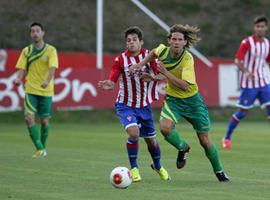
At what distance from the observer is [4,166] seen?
13.2m

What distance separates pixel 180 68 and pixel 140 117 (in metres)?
1.10

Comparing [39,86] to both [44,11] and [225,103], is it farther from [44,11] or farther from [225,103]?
[44,11]

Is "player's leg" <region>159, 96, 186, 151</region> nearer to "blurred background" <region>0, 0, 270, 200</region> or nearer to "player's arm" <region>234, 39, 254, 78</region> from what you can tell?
"blurred background" <region>0, 0, 270, 200</region>

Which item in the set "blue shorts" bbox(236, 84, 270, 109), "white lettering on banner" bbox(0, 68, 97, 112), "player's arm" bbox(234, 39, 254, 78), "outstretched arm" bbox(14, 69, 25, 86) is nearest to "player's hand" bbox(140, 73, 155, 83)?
"outstretched arm" bbox(14, 69, 25, 86)

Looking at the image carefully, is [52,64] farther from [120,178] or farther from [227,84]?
[227,84]

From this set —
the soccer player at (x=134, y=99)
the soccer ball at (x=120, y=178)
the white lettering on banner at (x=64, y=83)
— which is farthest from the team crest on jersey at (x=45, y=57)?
the white lettering on banner at (x=64, y=83)

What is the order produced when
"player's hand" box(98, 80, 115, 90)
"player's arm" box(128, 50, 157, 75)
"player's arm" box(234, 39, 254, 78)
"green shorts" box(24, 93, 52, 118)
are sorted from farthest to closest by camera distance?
"player's arm" box(234, 39, 254, 78) < "green shorts" box(24, 93, 52, 118) < "player's hand" box(98, 80, 115, 90) < "player's arm" box(128, 50, 157, 75)

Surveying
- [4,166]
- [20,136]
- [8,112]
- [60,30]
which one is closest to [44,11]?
[60,30]

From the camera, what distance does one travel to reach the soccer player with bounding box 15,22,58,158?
620 inches

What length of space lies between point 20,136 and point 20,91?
5.14m

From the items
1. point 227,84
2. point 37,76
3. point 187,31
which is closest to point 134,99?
point 187,31

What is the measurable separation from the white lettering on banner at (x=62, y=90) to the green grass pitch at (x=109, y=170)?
4.78 metres

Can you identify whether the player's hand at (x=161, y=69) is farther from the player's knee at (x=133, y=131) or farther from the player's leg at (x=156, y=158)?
the player's leg at (x=156, y=158)

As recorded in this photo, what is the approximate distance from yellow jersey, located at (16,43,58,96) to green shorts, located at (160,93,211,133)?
4865 mm
